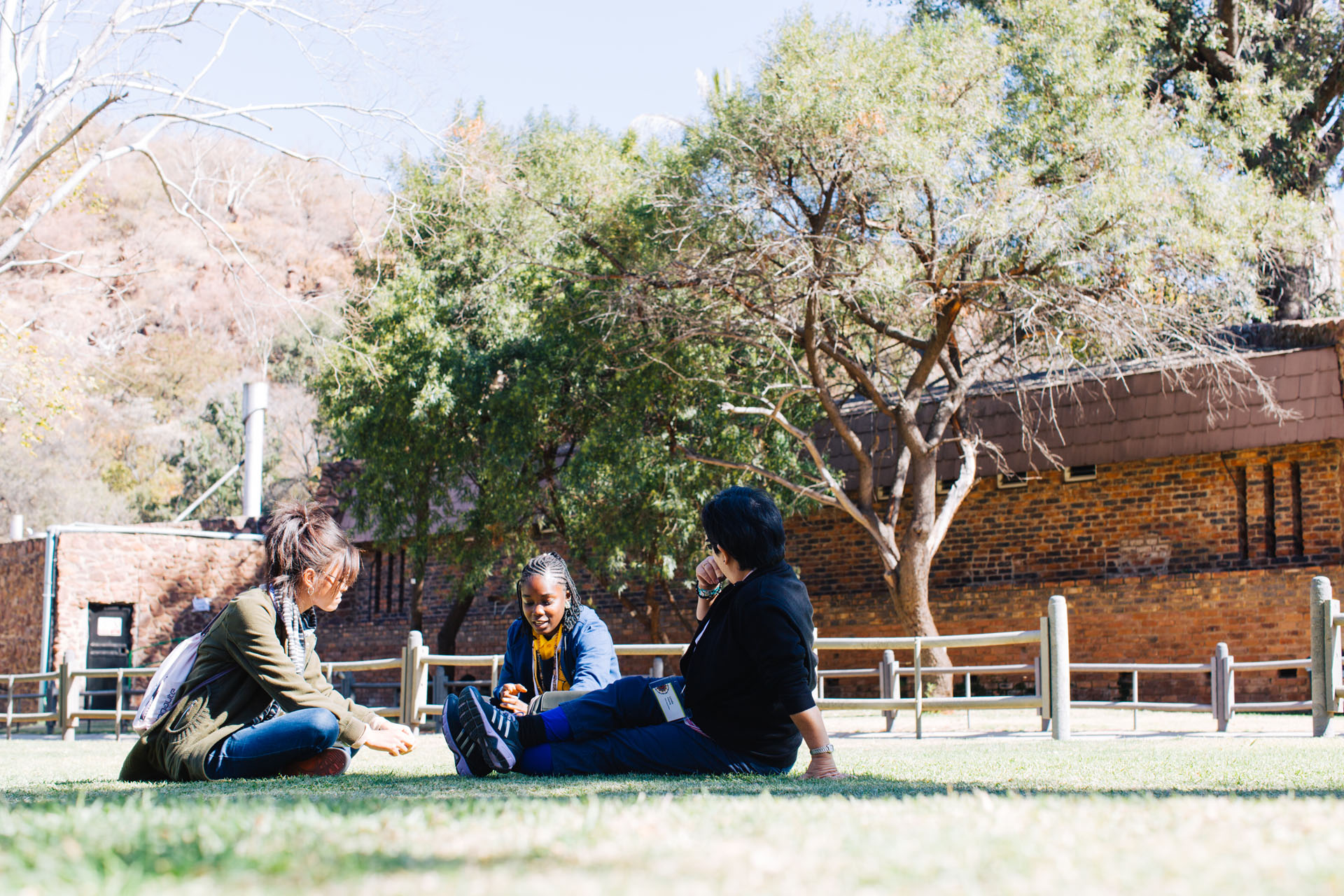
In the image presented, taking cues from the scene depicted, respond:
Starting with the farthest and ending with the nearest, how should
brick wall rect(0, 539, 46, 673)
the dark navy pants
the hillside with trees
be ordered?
the hillside with trees
brick wall rect(0, 539, 46, 673)
the dark navy pants

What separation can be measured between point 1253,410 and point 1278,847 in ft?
51.6

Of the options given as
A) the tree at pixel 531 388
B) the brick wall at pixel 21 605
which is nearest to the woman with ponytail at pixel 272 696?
the tree at pixel 531 388

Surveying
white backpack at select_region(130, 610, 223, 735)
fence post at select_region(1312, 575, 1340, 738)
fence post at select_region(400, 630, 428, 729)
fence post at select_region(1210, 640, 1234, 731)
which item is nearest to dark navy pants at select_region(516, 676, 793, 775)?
white backpack at select_region(130, 610, 223, 735)

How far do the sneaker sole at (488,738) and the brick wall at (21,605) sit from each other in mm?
22294

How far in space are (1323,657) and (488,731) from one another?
7.31 metres

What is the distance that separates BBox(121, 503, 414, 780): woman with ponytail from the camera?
4590 millimetres

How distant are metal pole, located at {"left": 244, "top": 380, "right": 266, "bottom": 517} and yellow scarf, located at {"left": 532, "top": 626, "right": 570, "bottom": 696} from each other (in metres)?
27.6

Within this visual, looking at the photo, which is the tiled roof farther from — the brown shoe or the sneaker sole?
the brown shoe

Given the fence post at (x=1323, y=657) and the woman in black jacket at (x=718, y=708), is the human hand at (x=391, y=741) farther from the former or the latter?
the fence post at (x=1323, y=657)

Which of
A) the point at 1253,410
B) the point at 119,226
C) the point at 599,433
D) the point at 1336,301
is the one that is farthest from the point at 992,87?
the point at 119,226

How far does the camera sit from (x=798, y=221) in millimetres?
14875

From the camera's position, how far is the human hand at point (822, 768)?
4438 millimetres

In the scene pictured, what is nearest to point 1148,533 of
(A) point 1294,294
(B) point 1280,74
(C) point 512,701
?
(A) point 1294,294

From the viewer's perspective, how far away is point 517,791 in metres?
3.98
